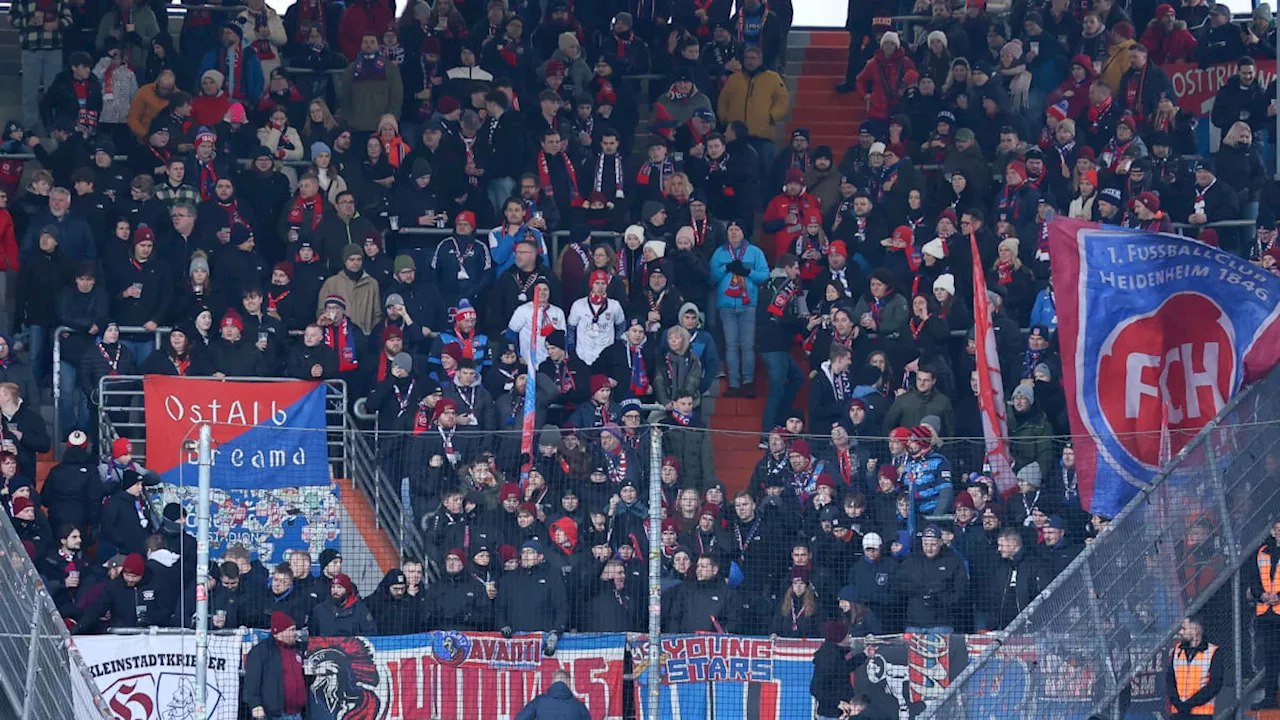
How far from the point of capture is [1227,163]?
73.3ft

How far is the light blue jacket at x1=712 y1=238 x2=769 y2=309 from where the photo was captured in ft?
66.7

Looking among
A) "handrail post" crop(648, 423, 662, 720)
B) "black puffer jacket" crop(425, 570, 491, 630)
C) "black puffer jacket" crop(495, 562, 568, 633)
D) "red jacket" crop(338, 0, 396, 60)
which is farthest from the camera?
"red jacket" crop(338, 0, 396, 60)

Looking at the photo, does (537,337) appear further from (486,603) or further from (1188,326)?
(1188,326)

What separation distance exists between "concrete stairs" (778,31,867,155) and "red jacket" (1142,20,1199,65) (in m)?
3.33

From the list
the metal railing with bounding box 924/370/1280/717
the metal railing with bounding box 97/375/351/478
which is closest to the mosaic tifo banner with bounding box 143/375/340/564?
the metal railing with bounding box 97/375/351/478

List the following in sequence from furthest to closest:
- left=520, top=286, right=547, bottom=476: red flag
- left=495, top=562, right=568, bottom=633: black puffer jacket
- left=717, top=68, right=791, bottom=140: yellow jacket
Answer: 1. left=717, top=68, right=791, bottom=140: yellow jacket
2. left=520, top=286, right=547, bottom=476: red flag
3. left=495, top=562, right=568, bottom=633: black puffer jacket

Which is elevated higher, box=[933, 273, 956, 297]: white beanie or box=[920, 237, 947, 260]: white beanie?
box=[920, 237, 947, 260]: white beanie

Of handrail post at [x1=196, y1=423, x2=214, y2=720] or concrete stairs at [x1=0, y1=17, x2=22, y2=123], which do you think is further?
concrete stairs at [x1=0, y1=17, x2=22, y2=123]

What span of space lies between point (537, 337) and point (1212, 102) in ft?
30.2

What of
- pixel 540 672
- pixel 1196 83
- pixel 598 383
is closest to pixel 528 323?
pixel 598 383

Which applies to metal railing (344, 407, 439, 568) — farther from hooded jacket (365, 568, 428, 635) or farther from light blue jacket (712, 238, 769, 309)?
light blue jacket (712, 238, 769, 309)

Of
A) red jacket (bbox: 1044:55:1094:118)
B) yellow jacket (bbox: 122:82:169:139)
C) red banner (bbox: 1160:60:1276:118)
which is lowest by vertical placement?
yellow jacket (bbox: 122:82:169:139)

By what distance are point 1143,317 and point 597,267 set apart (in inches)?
289

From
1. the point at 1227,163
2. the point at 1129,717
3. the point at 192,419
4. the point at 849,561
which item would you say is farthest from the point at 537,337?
the point at 1227,163
